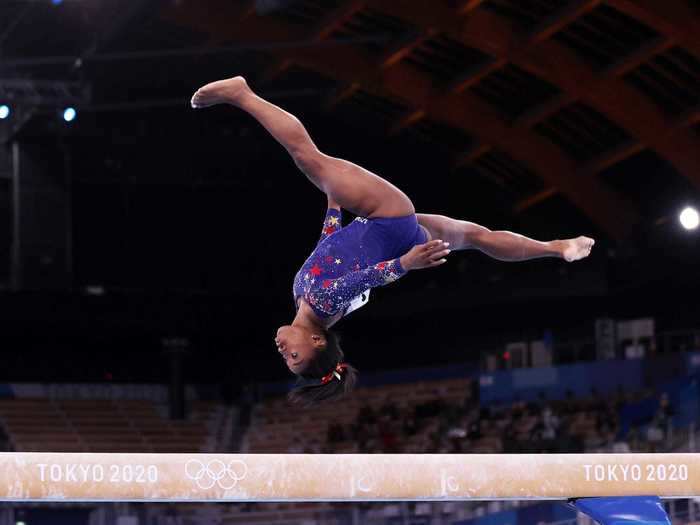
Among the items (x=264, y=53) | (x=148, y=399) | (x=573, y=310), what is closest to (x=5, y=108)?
(x=264, y=53)

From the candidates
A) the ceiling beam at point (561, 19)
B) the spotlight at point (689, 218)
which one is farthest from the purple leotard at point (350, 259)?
the ceiling beam at point (561, 19)

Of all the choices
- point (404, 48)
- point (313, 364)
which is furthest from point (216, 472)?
point (404, 48)

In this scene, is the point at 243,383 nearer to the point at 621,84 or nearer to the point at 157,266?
the point at 157,266

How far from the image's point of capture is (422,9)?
20.3 meters

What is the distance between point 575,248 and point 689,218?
13568mm

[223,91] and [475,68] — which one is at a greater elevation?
[475,68]

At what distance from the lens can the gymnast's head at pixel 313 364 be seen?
5641 mm

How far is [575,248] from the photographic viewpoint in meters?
6.04

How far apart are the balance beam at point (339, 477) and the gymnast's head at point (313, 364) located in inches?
13.9

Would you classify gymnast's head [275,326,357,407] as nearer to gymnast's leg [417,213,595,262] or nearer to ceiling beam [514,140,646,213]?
gymnast's leg [417,213,595,262]

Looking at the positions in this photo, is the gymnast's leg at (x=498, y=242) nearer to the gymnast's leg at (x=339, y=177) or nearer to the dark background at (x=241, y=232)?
the gymnast's leg at (x=339, y=177)

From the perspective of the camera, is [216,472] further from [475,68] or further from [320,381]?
[475,68]

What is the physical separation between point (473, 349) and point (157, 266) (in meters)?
8.38

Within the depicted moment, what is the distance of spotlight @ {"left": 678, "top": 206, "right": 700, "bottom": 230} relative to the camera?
18.6 m
